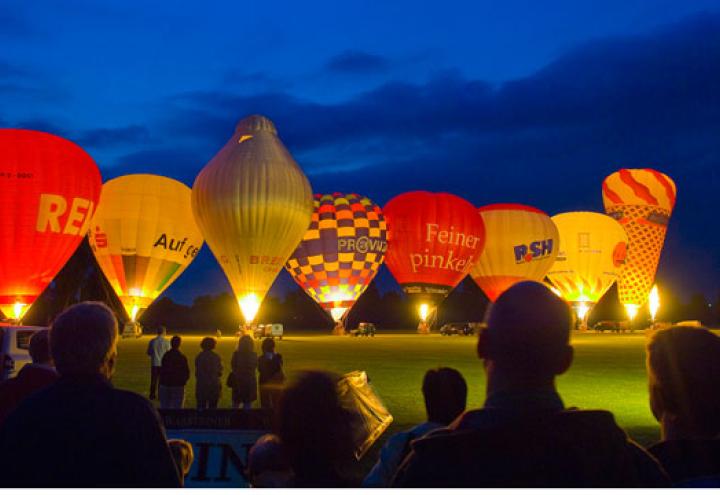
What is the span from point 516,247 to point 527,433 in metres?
38.1

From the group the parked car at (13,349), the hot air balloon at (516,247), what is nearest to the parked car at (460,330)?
the hot air balloon at (516,247)

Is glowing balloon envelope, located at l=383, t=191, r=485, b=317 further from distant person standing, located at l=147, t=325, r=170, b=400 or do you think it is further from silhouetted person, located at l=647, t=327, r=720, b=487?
silhouetted person, located at l=647, t=327, r=720, b=487

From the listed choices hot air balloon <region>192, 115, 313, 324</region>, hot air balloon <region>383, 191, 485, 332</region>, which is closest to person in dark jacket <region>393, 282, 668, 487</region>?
hot air balloon <region>192, 115, 313, 324</region>

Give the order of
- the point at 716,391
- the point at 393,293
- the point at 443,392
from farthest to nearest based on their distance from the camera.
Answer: the point at 393,293 < the point at 443,392 < the point at 716,391

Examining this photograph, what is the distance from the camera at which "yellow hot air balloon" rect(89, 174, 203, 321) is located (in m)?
29.0

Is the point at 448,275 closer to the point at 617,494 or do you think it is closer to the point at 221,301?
the point at 617,494

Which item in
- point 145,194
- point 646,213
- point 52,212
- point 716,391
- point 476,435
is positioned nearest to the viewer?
point 476,435

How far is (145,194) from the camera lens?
2956 centimetres

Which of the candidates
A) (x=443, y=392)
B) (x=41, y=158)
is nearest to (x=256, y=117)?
(x=41, y=158)

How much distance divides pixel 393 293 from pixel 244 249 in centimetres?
6065

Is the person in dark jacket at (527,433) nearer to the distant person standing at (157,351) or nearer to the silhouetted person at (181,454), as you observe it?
the silhouetted person at (181,454)

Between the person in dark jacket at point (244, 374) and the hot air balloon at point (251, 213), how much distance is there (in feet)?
58.7

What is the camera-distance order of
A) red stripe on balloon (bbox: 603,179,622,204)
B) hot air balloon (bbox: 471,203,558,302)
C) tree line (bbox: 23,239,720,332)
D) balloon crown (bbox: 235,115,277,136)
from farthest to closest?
tree line (bbox: 23,239,720,332)
red stripe on balloon (bbox: 603,179,622,204)
hot air balloon (bbox: 471,203,558,302)
balloon crown (bbox: 235,115,277,136)

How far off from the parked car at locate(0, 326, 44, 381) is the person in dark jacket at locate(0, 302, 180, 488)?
26.4 ft
